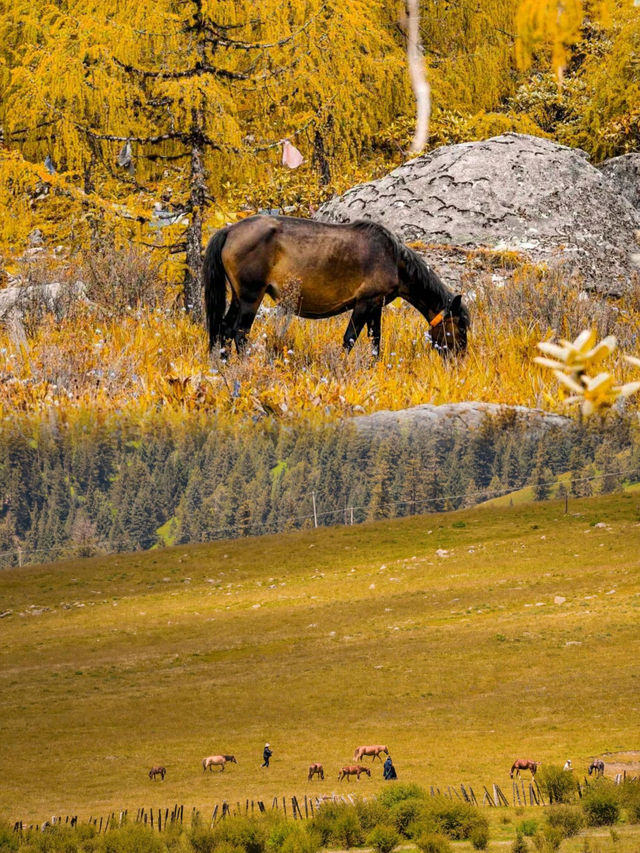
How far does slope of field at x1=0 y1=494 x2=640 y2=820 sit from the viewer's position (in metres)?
37.4

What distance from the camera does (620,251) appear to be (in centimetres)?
1683

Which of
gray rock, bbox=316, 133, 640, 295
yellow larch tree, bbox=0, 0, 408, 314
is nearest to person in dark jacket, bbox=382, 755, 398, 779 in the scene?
gray rock, bbox=316, 133, 640, 295

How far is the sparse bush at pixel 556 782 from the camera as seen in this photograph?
38562 millimetres

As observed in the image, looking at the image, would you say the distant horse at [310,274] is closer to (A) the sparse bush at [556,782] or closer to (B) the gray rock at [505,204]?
(B) the gray rock at [505,204]

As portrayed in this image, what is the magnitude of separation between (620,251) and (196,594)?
23159 millimetres

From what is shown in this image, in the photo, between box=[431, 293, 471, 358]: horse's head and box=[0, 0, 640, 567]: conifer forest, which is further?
box=[431, 293, 471, 358]: horse's head

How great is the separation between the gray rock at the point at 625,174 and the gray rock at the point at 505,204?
3.44ft

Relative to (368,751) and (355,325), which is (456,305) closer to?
(355,325)

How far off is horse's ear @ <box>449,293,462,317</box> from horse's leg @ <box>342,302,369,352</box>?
0.81 metres

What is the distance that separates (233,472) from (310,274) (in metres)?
3.73

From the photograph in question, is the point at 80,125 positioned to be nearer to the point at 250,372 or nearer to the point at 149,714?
the point at 250,372

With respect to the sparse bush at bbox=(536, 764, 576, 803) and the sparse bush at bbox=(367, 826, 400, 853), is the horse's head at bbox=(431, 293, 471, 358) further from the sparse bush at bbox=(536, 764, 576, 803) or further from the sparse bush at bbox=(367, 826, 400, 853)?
the sparse bush at bbox=(367, 826, 400, 853)

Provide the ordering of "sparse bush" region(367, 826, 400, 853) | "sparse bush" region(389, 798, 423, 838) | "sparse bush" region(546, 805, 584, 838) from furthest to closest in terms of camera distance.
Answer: "sparse bush" region(546, 805, 584, 838) → "sparse bush" region(389, 798, 423, 838) → "sparse bush" region(367, 826, 400, 853)

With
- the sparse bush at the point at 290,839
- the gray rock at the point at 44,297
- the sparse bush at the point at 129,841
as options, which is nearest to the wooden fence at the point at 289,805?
the sparse bush at the point at 129,841
